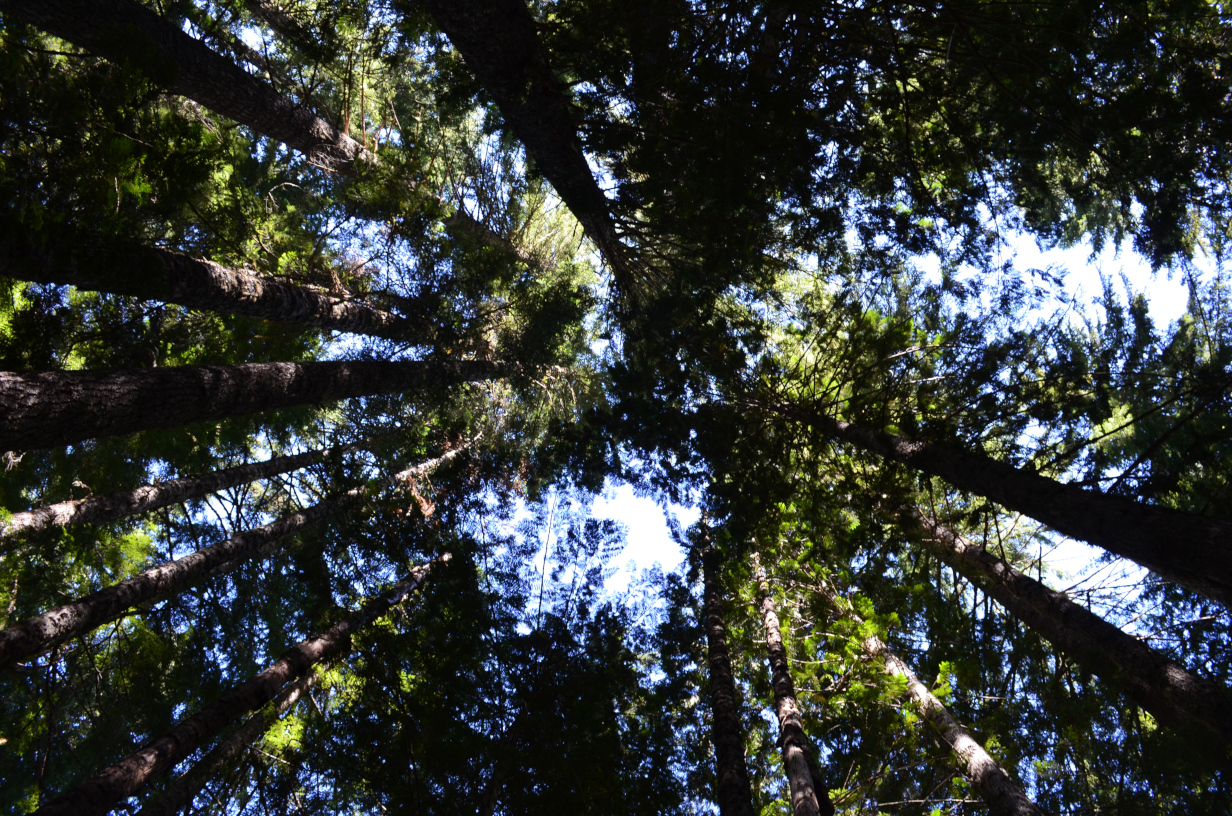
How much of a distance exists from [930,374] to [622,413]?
3811mm

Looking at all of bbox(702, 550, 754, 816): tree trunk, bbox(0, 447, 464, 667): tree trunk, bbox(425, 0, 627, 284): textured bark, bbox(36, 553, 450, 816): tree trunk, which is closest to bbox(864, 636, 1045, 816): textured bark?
bbox(702, 550, 754, 816): tree trunk

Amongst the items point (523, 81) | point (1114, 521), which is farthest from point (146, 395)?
point (1114, 521)

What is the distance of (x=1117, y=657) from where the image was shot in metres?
4.80

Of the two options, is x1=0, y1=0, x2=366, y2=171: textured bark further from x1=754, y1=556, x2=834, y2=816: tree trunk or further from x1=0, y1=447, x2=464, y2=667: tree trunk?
x1=754, y1=556, x2=834, y2=816: tree trunk

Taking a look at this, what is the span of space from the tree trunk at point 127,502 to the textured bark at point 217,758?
282cm

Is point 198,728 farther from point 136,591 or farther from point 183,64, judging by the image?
point 183,64

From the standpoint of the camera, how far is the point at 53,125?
134 inches

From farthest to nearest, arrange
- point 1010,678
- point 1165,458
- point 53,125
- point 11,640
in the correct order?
1. point 1165,458
2. point 1010,678
3. point 11,640
4. point 53,125

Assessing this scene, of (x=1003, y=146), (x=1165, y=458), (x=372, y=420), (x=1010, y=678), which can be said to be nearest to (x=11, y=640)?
(x=372, y=420)

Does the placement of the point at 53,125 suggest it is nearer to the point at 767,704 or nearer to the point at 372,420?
the point at 372,420

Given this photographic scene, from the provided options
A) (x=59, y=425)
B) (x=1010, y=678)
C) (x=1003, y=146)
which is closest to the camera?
(x=59, y=425)

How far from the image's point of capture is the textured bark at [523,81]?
15.1ft

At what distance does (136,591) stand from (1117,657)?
31.4ft

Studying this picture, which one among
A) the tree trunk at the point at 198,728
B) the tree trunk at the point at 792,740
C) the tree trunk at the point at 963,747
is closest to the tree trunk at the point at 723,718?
the tree trunk at the point at 792,740
